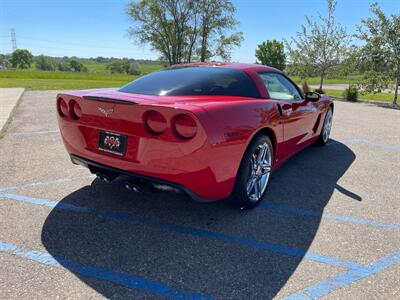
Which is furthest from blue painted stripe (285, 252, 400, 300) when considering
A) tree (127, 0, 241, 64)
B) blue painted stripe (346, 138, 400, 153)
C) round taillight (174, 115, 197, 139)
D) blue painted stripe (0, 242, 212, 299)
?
tree (127, 0, 241, 64)

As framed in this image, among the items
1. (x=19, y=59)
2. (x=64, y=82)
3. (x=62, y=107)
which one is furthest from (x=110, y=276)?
(x=19, y=59)

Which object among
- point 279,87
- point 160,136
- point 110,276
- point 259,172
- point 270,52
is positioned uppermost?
point 270,52

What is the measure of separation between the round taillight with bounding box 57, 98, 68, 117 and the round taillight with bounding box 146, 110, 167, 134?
3.47 ft

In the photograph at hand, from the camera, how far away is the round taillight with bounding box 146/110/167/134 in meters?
2.33

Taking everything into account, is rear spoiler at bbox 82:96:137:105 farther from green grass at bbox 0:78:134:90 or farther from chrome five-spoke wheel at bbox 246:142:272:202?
green grass at bbox 0:78:134:90

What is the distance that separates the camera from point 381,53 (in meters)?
15.4

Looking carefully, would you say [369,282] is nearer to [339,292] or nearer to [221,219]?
[339,292]

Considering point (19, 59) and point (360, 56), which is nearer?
point (360, 56)

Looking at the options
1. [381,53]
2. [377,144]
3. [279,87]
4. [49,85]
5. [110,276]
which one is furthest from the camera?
[49,85]

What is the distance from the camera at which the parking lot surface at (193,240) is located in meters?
2.02

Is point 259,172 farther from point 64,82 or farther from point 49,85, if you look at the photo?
point 64,82

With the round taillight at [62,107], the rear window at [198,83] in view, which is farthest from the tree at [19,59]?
the rear window at [198,83]

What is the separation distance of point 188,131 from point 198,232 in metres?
0.95

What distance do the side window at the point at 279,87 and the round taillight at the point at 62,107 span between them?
82.4 inches
